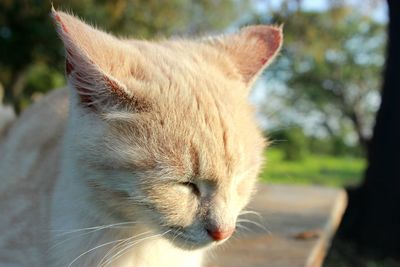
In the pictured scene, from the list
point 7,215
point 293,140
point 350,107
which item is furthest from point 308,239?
point 350,107

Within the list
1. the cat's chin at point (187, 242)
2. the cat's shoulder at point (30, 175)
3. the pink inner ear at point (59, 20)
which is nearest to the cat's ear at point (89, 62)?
the pink inner ear at point (59, 20)

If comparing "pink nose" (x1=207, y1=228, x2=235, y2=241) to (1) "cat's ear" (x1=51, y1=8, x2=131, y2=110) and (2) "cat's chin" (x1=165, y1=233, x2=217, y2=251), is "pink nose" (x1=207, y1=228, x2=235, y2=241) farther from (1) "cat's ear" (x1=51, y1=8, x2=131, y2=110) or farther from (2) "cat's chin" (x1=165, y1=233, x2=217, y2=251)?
(1) "cat's ear" (x1=51, y1=8, x2=131, y2=110)

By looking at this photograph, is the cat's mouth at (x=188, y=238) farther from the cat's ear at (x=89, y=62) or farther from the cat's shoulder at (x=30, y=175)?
the cat's shoulder at (x=30, y=175)

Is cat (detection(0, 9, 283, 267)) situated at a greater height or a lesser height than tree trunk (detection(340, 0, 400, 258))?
greater

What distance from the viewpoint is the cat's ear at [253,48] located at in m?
1.60

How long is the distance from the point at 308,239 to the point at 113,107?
159 cm

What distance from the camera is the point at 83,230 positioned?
4.59 feet

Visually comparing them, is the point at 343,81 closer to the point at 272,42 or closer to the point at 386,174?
the point at 386,174

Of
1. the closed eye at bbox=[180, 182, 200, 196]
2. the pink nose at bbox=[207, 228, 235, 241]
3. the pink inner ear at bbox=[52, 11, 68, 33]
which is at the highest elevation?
the pink inner ear at bbox=[52, 11, 68, 33]

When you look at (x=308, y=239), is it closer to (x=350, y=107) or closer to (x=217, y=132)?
(x=217, y=132)

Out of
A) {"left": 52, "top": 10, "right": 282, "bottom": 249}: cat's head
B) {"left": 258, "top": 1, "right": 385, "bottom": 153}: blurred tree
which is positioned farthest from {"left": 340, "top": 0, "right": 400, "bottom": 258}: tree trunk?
{"left": 258, "top": 1, "right": 385, "bottom": 153}: blurred tree

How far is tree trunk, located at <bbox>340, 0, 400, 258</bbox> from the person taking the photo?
12.9 ft

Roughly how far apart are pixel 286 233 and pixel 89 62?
5.97 ft

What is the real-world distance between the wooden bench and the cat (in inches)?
32.2
